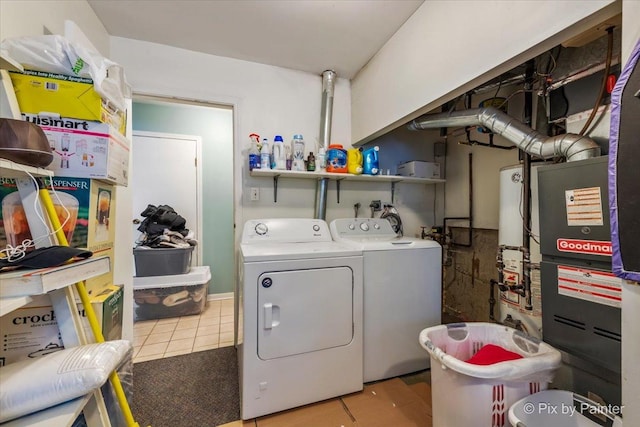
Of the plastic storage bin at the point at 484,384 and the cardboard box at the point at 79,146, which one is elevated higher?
the cardboard box at the point at 79,146

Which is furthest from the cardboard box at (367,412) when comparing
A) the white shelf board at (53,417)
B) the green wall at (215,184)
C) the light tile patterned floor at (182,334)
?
the green wall at (215,184)

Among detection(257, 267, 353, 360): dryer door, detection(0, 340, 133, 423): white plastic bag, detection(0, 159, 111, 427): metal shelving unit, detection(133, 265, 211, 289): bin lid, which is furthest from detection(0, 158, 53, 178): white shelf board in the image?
detection(133, 265, 211, 289): bin lid

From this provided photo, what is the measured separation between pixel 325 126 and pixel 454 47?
1205 mm

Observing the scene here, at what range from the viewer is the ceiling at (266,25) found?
161 cm

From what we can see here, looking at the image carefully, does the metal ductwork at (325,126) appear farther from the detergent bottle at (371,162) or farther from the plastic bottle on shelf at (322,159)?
the detergent bottle at (371,162)

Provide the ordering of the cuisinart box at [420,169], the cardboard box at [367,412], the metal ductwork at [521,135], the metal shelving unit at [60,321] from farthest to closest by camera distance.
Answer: the cuisinart box at [420,169]
the cardboard box at [367,412]
the metal ductwork at [521,135]
the metal shelving unit at [60,321]

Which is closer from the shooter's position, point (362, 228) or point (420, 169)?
point (362, 228)

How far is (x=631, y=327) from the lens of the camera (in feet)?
2.49

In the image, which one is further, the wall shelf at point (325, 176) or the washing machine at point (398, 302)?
the wall shelf at point (325, 176)

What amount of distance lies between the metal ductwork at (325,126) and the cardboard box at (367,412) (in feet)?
4.55

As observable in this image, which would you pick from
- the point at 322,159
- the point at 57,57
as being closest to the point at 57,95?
the point at 57,57

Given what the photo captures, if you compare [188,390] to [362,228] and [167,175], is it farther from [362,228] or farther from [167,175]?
[167,175]

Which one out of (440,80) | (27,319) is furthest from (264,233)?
(440,80)

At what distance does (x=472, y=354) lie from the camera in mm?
1438
